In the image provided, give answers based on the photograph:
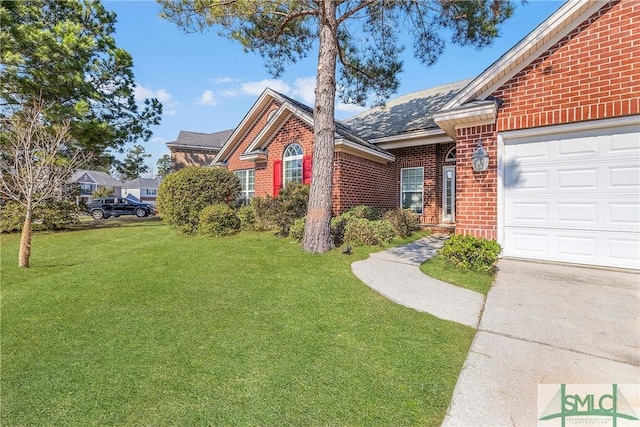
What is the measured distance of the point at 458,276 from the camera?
525 centimetres

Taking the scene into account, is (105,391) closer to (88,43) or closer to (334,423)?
(334,423)

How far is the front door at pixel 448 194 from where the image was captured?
11469 mm

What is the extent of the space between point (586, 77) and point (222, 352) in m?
7.44

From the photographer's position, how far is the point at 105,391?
7.93 ft

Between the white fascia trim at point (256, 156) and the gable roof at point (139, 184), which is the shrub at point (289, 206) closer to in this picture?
the white fascia trim at point (256, 156)

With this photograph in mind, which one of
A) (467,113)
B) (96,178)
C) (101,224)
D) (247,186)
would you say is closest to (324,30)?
(467,113)

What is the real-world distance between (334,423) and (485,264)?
4.44m

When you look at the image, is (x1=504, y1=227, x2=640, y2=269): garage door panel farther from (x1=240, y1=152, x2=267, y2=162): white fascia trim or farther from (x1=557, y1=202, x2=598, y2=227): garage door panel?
(x1=240, y1=152, x2=267, y2=162): white fascia trim

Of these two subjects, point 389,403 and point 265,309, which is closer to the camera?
point 389,403

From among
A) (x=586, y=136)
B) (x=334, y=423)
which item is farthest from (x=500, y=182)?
(x=334, y=423)

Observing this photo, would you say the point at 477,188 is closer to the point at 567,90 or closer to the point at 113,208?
the point at 567,90

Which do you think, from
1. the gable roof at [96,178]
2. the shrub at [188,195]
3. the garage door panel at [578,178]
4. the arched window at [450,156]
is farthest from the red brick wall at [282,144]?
the gable roof at [96,178]

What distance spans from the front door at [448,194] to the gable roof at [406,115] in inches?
78.3

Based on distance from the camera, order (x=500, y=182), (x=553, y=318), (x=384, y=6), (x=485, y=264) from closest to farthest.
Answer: (x=553, y=318) → (x=485, y=264) → (x=500, y=182) → (x=384, y=6)
